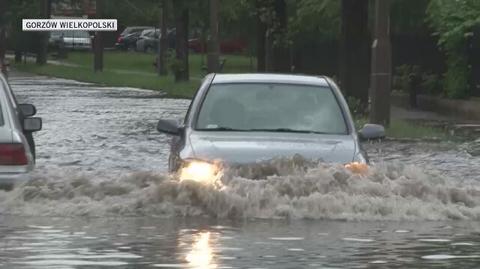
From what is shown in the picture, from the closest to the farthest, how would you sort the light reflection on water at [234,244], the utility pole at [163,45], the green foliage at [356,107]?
the light reflection on water at [234,244] → the green foliage at [356,107] → the utility pole at [163,45]

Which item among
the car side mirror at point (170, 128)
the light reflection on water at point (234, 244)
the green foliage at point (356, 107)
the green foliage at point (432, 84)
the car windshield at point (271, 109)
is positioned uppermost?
the car windshield at point (271, 109)

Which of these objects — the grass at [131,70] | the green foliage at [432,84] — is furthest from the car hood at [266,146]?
the grass at [131,70]

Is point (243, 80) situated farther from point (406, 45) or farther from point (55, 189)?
point (406, 45)

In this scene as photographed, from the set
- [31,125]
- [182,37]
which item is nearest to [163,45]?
[182,37]

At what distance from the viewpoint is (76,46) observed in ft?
327

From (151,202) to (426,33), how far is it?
32.8m

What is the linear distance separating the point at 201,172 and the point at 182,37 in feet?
141

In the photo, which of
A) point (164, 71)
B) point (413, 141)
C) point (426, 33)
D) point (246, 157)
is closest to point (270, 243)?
point (246, 157)

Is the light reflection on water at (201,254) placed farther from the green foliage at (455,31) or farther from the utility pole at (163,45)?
the utility pole at (163,45)

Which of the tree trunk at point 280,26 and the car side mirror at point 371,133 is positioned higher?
the tree trunk at point 280,26

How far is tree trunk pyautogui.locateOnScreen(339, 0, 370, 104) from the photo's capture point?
99.5 feet

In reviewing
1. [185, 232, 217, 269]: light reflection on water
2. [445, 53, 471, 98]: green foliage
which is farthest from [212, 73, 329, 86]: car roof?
[445, 53, 471, 98]: green foliage

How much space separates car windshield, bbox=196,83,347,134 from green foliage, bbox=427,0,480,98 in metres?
22.1

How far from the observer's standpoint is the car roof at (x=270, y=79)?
15.2 metres
